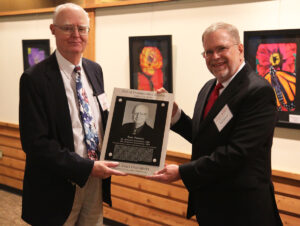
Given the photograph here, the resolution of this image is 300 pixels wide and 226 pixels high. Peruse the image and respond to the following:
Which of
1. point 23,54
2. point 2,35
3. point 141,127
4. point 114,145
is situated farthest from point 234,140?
point 2,35

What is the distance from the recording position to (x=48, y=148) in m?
1.65

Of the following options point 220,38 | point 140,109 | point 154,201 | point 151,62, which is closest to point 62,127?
point 140,109

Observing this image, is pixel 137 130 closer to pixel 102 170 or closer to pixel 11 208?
A: pixel 102 170

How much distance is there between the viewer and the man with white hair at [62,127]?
1651 mm

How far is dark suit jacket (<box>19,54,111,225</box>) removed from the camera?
5.39 ft

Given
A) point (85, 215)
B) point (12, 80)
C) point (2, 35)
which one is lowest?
point (85, 215)

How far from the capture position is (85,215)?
6.52 ft

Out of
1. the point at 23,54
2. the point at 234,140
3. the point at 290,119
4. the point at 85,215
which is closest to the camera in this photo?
the point at 234,140

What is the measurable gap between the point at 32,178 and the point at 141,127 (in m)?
0.71

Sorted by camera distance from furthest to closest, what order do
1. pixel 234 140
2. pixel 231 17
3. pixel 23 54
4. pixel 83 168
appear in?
pixel 23 54 → pixel 231 17 → pixel 83 168 → pixel 234 140

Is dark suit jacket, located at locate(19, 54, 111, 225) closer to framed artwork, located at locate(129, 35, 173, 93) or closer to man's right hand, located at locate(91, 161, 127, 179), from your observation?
man's right hand, located at locate(91, 161, 127, 179)

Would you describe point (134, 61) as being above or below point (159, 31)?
below

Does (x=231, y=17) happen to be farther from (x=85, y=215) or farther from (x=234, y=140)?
(x=85, y=215)

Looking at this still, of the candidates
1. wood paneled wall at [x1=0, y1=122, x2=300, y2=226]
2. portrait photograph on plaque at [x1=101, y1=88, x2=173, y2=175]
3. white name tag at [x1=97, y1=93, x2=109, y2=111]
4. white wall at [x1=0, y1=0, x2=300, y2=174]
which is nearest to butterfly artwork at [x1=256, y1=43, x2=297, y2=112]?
white wall at [x1=0, y1=0, x2=300, y2=174]
